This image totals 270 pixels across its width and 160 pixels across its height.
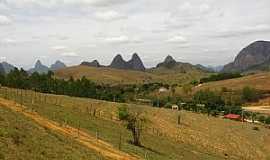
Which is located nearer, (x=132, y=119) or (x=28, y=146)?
(x=28, y=146)

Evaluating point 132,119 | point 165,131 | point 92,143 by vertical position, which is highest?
point 132,119

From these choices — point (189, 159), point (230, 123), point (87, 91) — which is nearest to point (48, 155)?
point (189, 159)

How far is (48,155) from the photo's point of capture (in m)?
35.6

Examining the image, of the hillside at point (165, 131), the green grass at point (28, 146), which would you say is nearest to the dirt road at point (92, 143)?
the hillside at point (165, 131)

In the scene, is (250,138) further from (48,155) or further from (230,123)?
(48,155)

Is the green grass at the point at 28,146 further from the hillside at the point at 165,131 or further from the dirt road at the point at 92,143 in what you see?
the hillside at the point at 165,131

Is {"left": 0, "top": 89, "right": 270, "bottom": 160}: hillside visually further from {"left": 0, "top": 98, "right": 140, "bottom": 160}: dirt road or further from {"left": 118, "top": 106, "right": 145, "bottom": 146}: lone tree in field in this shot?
{"left": 0, "top": 98, "right": 140, "bottom": 160}: dirt road

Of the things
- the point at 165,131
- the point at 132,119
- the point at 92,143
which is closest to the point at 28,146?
the point at 92,143

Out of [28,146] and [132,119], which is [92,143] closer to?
[132,119]

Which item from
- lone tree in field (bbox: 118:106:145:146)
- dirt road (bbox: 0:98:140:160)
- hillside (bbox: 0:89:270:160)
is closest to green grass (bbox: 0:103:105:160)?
dirt road (bbox: 0:98:140:160)

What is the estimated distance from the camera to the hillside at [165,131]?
227ft

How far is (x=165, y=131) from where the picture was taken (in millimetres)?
94125

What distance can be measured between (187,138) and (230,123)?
31.1 metres

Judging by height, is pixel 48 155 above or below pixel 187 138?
above
